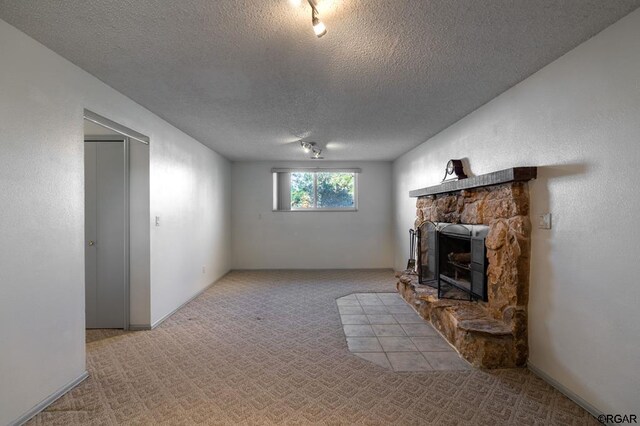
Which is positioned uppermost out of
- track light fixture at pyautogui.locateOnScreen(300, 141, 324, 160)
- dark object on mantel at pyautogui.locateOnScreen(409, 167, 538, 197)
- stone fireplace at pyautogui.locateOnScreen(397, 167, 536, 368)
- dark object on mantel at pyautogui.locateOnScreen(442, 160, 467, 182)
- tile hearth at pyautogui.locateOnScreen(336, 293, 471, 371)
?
track light fixture at pyautogui.locateOnScreen(300, 141, 324, 160)

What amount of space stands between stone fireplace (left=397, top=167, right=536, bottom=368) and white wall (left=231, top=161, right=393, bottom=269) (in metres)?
2.69

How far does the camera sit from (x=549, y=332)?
2.25 m

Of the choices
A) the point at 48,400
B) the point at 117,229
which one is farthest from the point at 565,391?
the point at 117,229

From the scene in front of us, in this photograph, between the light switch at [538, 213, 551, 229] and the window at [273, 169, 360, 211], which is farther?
the window at [273, 169, 360, 211]

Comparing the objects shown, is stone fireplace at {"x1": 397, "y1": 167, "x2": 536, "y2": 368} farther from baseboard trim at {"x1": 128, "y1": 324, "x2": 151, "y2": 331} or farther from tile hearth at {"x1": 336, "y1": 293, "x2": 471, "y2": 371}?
baseboard trim at {"x1": 128, "y1": 324, "x2": 151, "y2": 331}

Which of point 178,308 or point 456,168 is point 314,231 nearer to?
point 178,308

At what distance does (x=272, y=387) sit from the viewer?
2.20 m

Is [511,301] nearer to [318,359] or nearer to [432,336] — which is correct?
[432,336]

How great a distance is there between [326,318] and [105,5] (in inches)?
132

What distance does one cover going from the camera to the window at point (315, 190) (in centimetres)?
655

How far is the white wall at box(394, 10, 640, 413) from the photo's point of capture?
1.69 m

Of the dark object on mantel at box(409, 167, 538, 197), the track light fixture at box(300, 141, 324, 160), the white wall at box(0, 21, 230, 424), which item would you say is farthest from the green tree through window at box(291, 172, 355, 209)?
the white wall at box(0, 21, 230, 424)

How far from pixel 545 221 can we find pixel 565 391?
1209mm

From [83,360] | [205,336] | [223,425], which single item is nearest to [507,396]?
[223,425]
